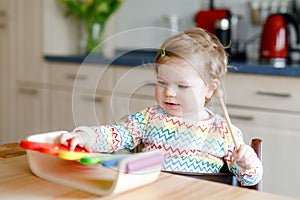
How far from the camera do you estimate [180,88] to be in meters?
1.05

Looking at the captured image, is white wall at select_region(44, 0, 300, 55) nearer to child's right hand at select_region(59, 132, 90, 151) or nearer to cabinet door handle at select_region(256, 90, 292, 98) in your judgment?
cabinet door handle at select_region(256, 90, 292, 98)

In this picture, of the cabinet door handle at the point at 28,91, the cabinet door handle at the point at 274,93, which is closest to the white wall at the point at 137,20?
the cabinet door handle at the point at 28,91

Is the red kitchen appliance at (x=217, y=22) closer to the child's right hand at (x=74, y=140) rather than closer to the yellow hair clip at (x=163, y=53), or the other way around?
the yellow hair clip at (x=163, y=53)

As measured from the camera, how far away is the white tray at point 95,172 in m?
0.94

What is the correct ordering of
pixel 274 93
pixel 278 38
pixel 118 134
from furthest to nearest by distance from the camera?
pixel 278 38, pixel 274 93, pixel 118 134

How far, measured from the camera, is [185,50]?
42.4 inches

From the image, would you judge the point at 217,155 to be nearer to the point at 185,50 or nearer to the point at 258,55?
the point at 185,50

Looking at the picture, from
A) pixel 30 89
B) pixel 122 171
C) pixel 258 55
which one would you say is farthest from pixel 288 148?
pixel 30 89

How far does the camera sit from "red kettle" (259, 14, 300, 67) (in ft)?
8.72

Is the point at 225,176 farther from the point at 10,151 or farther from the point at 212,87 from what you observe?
the point at 10,151

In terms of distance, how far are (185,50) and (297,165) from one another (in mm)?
1475

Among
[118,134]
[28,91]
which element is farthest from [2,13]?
[118,134]

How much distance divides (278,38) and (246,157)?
1676 millimetres

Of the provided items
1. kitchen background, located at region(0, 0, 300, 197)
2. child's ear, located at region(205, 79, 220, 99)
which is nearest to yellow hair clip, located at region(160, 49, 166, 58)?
child's ear, located at region(205, 79, 220, 99)
